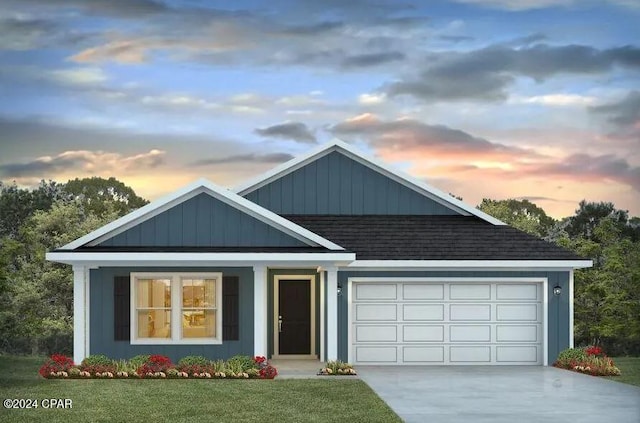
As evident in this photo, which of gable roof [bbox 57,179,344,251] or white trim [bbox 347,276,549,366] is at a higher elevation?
gable roof [bbox 57,179,344,251]

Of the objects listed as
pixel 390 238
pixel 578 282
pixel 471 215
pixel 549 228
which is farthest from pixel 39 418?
pixel 549 228

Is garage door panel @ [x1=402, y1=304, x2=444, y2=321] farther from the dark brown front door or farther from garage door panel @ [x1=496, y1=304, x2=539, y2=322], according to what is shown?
the dark brown front door

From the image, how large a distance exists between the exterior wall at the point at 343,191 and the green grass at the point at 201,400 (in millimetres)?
7079

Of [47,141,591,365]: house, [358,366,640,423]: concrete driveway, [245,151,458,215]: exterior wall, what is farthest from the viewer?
[245,151,458,215]: exterior wall

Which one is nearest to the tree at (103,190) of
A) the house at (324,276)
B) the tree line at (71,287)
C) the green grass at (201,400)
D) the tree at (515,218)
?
the tree line at (71,287)

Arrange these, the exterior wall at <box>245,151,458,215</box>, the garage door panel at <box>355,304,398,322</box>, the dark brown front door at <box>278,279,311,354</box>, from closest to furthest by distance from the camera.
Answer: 1. the garage door panel at <box>355,304,398,322</box>
2. the dark brown front door at <box>278,279,311,354</box>
3. the exterior wall at <box>245,151,458,215</box>

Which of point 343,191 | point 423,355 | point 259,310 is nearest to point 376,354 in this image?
point 423,355

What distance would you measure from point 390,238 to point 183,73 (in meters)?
11.2

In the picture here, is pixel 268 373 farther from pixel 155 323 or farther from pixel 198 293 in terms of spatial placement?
pixel 155 323

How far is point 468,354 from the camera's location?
78.6 ft

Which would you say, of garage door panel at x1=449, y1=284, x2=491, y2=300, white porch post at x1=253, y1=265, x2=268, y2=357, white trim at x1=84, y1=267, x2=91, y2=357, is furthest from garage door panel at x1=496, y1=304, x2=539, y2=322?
white trim at x1=84, y1=267, x2=91, y2=357

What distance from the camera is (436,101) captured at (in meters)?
32.2

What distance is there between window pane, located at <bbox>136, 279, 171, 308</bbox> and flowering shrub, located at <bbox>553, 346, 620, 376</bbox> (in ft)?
31.0

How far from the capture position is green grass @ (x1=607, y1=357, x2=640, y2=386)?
21.1 m
